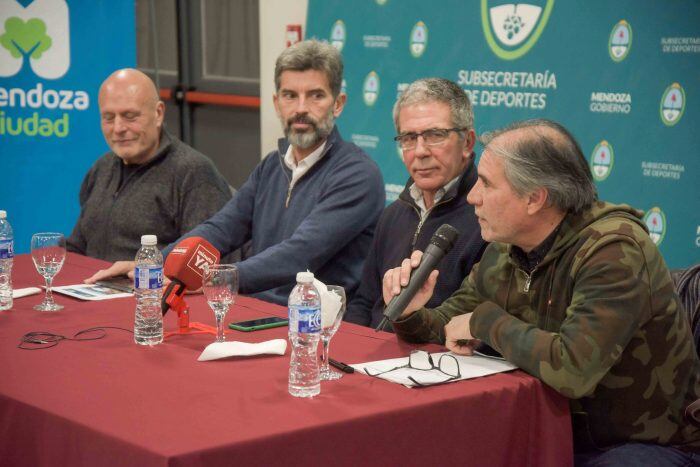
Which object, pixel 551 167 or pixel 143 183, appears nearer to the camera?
pixel 551 167

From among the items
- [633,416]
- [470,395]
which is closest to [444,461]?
[470,395]

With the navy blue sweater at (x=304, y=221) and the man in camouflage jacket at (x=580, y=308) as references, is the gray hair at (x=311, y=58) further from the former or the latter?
the man in camouflage jacket at (x=580, y=308)

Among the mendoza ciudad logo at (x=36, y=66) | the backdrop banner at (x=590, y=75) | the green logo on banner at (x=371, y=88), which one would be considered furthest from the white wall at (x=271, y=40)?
the mendoza ciudad logo at (x=36, y=66)

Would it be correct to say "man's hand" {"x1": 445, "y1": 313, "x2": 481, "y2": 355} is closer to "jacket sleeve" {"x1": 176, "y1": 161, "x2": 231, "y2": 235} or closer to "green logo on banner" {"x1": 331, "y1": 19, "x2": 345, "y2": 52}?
"jacket sleeve" {"x1": 176, "y1": 161, "x2": 231, "y2": 235}

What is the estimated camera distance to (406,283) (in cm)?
235

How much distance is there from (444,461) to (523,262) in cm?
61

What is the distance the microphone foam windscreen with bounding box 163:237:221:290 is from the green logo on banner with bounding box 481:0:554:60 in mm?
2509

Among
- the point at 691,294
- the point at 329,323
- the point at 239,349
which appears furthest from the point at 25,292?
the point at 691,294

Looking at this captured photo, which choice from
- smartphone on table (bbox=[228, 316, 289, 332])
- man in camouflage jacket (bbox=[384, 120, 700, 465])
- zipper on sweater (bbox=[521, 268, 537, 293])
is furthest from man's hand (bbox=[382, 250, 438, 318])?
smartphone on table (bbox=[228, 316, 289, 332])

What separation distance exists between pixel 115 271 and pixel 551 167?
158 cm

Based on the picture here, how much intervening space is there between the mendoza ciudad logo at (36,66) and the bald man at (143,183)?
3.80 ft

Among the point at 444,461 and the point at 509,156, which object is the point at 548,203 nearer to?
the point at 509,156

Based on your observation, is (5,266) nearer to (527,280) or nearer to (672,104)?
(527,280)

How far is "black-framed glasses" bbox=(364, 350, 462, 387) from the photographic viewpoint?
2.11 m
